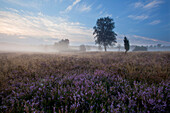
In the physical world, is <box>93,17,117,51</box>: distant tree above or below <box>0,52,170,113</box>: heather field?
above

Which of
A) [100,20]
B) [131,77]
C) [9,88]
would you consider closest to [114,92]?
[131,77]

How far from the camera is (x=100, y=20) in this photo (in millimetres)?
34969

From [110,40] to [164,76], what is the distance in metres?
32.6

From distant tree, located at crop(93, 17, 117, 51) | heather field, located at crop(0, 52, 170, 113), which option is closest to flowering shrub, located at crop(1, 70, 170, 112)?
heather field, located at crop(0, 52, 170, 113)

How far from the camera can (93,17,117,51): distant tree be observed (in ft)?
111

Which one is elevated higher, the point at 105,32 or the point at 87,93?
the point at 105,32

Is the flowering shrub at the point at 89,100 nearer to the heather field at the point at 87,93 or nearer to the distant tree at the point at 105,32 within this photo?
the heather field at the point at 87,93

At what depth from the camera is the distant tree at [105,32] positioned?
3388 centimetres

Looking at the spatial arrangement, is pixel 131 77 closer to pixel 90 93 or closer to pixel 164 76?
pixel 164 76

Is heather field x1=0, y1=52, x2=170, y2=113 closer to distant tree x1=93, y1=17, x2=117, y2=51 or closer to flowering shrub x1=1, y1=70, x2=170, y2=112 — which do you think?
flowering shrub x1=1, y1=70, x2=170, y2=112

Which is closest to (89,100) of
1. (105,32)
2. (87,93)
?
(87,93)

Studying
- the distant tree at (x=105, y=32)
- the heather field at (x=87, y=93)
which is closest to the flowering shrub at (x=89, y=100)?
the heather field at (x=87, y=93)

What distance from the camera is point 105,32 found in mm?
33812

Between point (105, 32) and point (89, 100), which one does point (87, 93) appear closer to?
point (89, 100)
